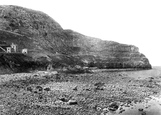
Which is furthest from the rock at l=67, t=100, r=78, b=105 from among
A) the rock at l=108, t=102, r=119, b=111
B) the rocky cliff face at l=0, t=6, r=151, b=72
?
the rocky cliff face at l=0, t=6, r=151, b=72

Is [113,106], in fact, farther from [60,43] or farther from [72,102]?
[60,43]

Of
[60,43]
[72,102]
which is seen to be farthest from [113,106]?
[60,43]

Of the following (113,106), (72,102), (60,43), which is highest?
(60,43)

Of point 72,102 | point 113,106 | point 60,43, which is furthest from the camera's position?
point 60,43

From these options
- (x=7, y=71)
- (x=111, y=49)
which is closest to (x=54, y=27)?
(x=111, y=49)

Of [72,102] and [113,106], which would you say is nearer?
[113,106]

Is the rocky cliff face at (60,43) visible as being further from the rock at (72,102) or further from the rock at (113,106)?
the rock at (113,106)

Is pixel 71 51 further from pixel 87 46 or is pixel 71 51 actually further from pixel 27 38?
pixel 27 38

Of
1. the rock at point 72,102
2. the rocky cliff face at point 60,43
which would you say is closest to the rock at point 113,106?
the rock at point 72,102

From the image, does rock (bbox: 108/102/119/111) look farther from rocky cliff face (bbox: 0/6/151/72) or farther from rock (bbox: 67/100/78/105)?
rocky cliff face (bbox: 0/6/151/72)
